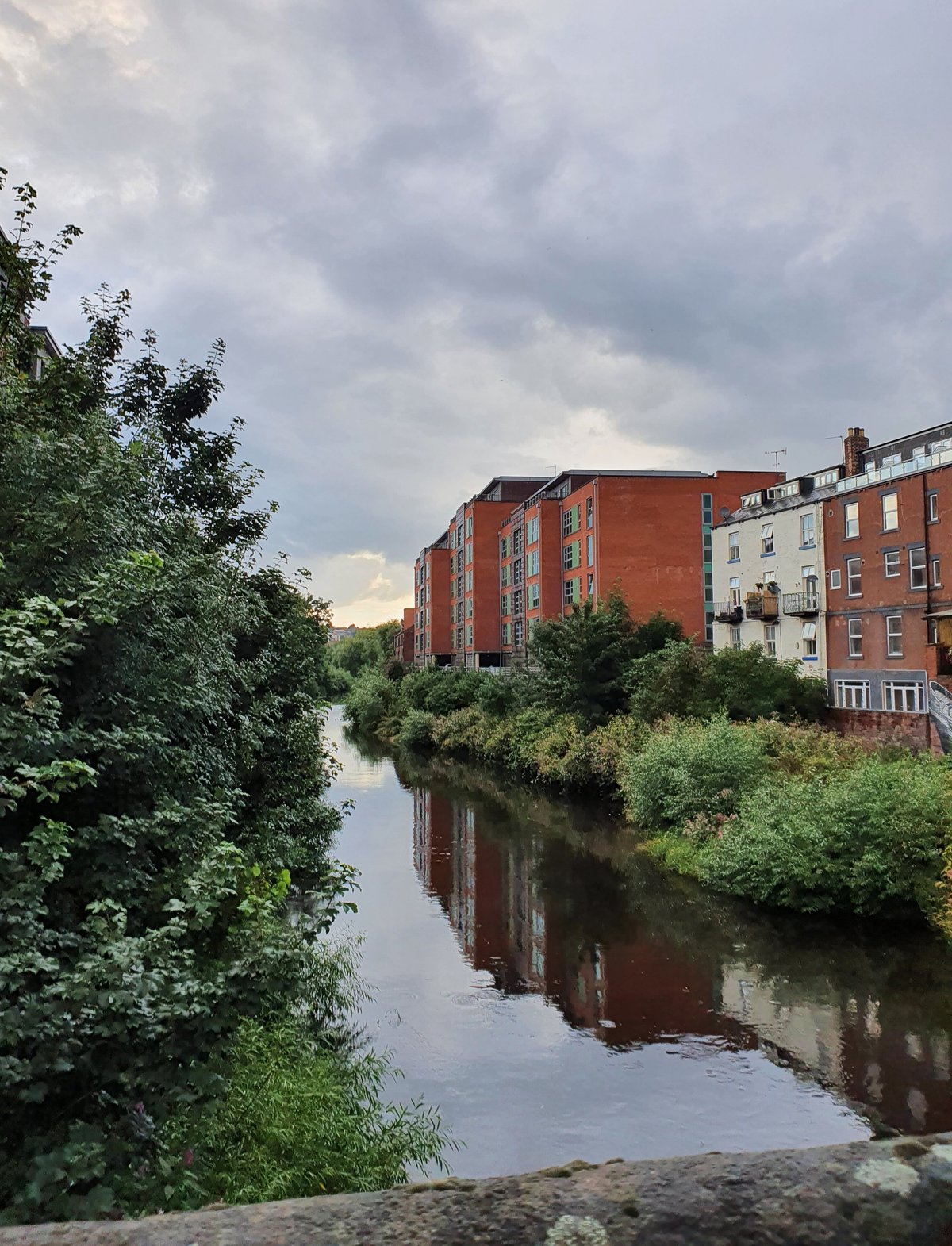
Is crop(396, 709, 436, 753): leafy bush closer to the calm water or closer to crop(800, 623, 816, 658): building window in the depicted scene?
crop(800, 623, 816, 658): building window

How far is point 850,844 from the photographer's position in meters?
19.6

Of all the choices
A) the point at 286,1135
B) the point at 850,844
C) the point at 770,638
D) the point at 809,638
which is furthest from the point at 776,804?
the point at 770,638

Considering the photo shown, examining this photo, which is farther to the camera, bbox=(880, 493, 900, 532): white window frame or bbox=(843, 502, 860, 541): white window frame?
bbox=(843, 502, 860, 541): white window frame

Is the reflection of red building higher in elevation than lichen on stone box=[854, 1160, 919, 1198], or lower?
lower

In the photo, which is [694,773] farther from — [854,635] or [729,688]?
[854,635]

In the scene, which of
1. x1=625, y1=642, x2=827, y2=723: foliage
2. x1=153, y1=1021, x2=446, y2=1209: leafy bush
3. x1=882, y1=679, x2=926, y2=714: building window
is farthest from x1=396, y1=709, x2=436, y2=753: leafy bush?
x1=153, y1=1021, x2=446, y2=1209: leafy bush

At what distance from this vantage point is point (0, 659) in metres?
5.10

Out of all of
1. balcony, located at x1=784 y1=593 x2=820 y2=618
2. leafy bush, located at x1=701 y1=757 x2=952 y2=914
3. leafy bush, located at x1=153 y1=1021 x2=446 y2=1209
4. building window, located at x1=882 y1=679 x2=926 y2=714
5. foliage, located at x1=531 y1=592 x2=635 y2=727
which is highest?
balcony, located at x1=784 y1=593 x2=820 y2=618

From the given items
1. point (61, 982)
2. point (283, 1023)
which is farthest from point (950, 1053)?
point (61, 982)

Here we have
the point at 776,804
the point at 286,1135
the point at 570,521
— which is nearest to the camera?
the point at 286,1135

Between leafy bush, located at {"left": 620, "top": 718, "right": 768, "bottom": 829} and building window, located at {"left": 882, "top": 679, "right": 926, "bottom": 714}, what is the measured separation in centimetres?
732

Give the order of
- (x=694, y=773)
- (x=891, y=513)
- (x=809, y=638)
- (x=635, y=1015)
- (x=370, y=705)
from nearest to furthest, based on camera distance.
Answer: (x=635, y=1015), (x=694, y=773), (x=891, y=513), (x=809, y=638), (x=370, y=705)

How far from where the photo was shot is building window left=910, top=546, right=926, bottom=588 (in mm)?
32656

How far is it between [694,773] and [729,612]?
61.0ft
